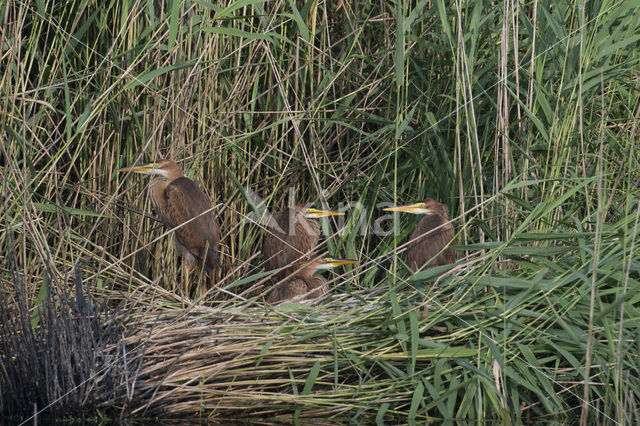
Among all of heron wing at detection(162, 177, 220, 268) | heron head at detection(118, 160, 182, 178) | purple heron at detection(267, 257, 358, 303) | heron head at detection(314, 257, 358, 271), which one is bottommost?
purple heron at detection(267, 257, 358, 303)

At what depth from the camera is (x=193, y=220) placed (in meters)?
4.46

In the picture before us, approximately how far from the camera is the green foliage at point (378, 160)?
311 cm

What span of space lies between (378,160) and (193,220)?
101 centimetres

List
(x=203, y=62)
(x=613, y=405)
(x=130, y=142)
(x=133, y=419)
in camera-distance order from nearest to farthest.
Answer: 1. (x=613, y=405)
2. (x=133, y=419)
3. (x=203, y=62)
4. (x=130, y=142)

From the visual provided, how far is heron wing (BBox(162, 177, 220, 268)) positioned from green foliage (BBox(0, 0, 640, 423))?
0.42 ft

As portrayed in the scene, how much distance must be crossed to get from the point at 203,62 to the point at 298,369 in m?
1.58

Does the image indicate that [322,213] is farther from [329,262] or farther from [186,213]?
[186,213]

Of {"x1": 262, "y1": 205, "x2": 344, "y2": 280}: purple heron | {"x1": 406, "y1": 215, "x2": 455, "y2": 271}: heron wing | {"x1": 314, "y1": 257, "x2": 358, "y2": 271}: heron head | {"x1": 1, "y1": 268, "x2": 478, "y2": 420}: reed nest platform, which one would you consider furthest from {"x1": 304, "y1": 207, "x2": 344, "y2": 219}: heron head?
Answer: {"x1": 1, "y1": 268, "x2": 478, "y2": 420}: reed nest platform

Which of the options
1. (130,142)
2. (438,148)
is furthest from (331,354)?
(130,142)

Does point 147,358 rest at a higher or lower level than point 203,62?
lower

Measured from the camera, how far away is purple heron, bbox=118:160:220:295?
14.3 feet

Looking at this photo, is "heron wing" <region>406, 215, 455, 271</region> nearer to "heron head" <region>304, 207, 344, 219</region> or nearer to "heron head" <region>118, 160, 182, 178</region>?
"heron head" <region>304, 207, 344, 219</region>

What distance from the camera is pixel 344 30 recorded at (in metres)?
4.61

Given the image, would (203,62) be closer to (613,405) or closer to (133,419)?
(133,419)
